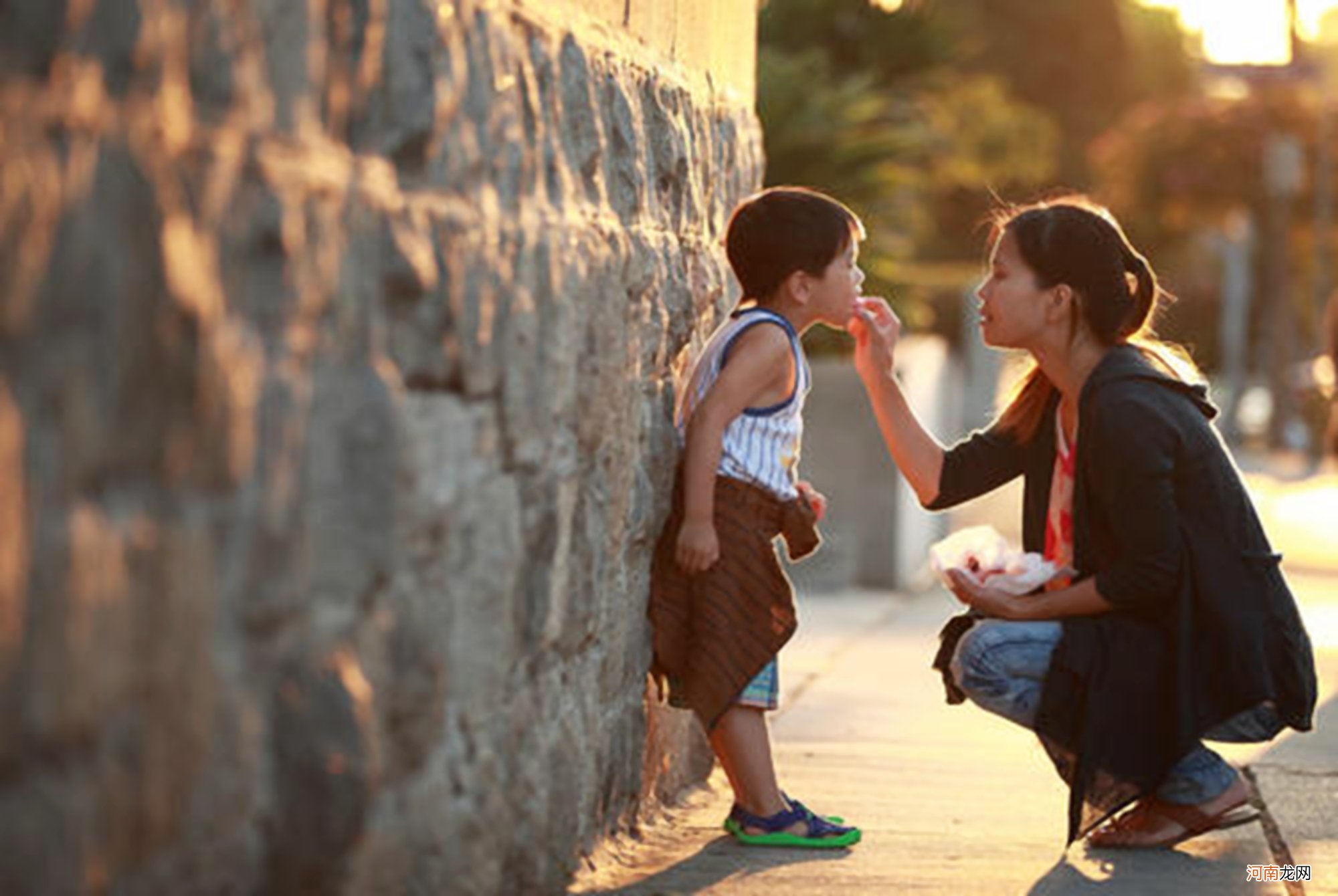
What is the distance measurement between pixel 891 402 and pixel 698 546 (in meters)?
0.86

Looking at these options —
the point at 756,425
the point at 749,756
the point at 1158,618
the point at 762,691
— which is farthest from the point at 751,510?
the point at 1158,618

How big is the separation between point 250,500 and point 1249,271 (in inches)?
1798

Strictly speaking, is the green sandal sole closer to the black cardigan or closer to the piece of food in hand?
the black cardigan

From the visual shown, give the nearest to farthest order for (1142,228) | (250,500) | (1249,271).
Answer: (250,500), (1142,228), (1249,271)

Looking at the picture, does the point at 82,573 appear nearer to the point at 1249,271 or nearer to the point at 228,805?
the point at 228,805

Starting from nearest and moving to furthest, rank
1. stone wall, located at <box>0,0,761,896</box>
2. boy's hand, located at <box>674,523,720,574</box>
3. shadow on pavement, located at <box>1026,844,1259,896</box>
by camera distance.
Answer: stone wall, located at <box>0,0,761,896</box>
shadow on pavement, located at <box>1026,844,1259,896</box>
boy's hand, located at <box>674,523,720,574</box>

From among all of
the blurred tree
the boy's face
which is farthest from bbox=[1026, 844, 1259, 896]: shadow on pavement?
the blurred tree

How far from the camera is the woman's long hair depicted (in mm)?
5156

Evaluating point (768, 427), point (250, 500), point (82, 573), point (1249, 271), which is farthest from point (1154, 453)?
point (1249, 271)

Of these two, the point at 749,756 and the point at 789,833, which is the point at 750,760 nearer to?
the point at 749,756

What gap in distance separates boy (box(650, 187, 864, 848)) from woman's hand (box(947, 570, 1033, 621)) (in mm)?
338

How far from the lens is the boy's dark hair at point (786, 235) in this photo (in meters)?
5.12

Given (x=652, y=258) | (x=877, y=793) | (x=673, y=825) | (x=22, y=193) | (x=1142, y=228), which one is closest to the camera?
(x=22, y=193)

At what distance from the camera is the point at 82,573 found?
2555 millimetres
